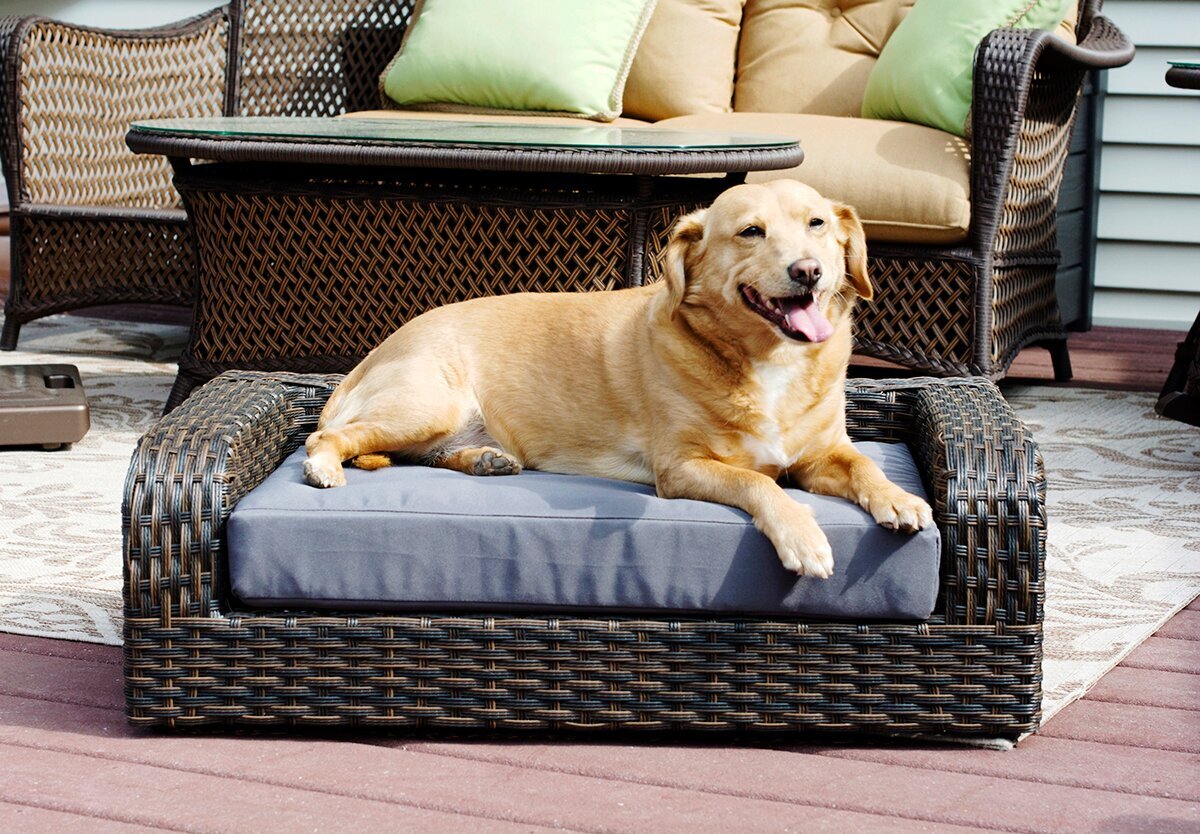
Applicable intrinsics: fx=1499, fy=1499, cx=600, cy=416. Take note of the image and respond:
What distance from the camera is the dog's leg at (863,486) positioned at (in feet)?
6.51

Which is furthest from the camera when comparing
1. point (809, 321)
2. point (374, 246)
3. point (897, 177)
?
point (897, 177)

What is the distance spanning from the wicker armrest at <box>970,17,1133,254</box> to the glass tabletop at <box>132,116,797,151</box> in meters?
0.60

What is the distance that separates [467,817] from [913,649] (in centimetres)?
64

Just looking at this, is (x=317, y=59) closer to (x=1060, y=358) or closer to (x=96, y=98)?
(x=96, y=98)

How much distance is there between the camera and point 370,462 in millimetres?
2348

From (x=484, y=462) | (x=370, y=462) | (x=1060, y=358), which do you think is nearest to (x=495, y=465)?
(x=484, y=462)

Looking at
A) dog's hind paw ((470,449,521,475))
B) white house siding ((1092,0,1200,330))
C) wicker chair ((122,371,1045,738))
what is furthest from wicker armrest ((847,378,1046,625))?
white house siding ((1092,0,1200,330))

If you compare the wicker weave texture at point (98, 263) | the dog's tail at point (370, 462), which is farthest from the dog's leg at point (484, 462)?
the wicker weave texture at point (98, 263)

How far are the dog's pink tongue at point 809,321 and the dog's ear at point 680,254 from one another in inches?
7.8

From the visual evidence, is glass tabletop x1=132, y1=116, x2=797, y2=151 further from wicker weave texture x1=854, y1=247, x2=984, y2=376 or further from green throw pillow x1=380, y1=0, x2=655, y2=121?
green throw pillow x1=380, y1=0, x2=655, y2=121

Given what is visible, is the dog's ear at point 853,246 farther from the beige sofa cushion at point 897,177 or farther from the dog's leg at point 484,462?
the beige sofa cushion at point 897,177

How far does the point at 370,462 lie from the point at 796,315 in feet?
2.29

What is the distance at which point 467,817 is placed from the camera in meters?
1.81

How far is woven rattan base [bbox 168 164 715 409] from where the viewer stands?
3.55m
